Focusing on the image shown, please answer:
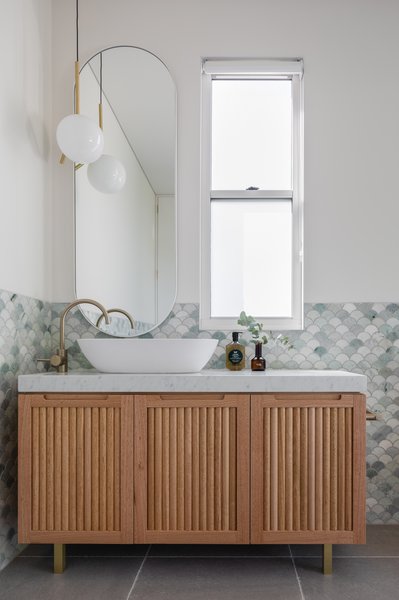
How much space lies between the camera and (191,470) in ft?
→ 7.73

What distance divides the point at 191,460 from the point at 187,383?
30cm

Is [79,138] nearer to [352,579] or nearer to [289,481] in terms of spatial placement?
[289,481]

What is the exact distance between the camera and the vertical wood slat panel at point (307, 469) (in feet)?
7.70

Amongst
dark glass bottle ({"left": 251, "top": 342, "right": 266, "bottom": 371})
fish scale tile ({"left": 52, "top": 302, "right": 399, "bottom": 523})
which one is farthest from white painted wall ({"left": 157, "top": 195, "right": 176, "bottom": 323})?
dark glass bottle ({"left": 251, "top": 342, "right": 266, "bottom": 371})

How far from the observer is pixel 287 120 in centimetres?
312

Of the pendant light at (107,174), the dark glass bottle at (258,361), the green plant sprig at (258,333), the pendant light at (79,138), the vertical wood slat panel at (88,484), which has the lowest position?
the vertical wood slat panel at (88,484)

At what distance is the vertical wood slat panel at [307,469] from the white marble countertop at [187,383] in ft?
0.28

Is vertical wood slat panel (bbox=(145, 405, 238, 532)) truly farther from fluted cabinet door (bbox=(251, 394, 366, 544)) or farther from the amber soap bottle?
the amber soap bottle

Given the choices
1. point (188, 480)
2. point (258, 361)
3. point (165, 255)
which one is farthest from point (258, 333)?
point (188, 480)

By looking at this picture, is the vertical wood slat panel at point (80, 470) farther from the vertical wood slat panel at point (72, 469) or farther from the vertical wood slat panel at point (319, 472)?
the vertical wood slat panel at point (319, 472)

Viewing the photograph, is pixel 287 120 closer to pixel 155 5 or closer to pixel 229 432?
pixel 155 5

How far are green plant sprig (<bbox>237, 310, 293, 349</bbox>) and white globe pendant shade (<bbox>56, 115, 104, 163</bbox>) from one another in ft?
3.39

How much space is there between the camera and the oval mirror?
2.96m

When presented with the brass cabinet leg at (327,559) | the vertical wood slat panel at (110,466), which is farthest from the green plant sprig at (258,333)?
the brass cabinet leg at (327,559)
